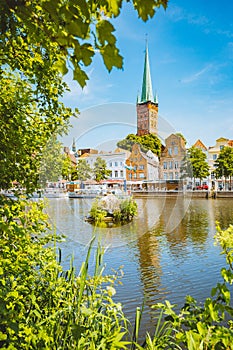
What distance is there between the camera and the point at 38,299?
3.04m

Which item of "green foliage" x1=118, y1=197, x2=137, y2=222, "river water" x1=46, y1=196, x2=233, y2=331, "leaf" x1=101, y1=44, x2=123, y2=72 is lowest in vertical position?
"river water" x1=46, y1=196, x2=233, y2=331

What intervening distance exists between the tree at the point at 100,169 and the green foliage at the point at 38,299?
6190mm

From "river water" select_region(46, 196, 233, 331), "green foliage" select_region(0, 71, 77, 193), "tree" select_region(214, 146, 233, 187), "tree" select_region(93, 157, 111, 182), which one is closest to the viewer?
"green foliage" select_region(0, 71, 77, 193)

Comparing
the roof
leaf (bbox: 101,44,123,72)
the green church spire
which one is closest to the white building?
leaf (bbox: 101,44,123,72)

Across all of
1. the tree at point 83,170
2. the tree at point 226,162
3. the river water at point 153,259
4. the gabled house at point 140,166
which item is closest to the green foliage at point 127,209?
the river water at point 153,259

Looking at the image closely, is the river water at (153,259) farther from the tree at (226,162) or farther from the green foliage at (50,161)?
the tree at (226,162)

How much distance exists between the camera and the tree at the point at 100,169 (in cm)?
926

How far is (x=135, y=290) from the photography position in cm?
626

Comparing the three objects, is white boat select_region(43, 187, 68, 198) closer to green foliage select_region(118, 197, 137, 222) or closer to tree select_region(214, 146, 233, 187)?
green foliage select_region(118, 197, 137, 222)

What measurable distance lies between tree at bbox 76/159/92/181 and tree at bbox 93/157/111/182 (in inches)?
25.1

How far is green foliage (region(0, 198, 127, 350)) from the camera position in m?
2.22

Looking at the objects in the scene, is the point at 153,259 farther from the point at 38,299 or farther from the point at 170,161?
the point at 38,299

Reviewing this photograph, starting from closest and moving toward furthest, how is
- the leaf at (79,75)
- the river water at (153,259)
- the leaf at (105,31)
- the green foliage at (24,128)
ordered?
the leaf at (105,31)
the leaf at (79,75)
the green foliage at (24,128)
the river water at (153,259)

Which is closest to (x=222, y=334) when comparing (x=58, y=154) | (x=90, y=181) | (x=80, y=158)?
(x=58, y=154)
